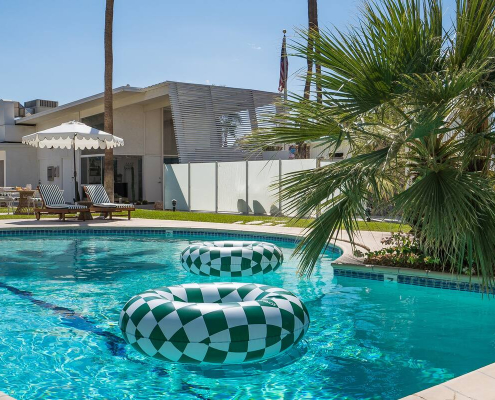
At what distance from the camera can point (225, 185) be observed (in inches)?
770

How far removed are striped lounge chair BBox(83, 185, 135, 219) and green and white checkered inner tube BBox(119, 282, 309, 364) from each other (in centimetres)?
1190

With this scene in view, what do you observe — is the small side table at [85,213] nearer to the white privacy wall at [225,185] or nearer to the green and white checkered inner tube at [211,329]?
the white privacy wall at [225,185]

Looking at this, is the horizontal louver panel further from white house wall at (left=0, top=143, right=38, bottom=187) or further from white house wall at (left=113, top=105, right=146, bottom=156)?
white house wall at (left=0, top=143, right=38, bottom=187)

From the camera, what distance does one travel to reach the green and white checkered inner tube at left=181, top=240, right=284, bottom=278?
774 centimetres

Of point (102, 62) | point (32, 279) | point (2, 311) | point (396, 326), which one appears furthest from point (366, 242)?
point (102, 62)

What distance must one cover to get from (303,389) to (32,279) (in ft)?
17.8

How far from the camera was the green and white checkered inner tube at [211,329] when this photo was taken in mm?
4254

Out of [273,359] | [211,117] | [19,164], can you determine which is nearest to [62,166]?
[19,164]

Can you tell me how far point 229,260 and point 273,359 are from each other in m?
2.93

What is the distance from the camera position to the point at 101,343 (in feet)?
17.4

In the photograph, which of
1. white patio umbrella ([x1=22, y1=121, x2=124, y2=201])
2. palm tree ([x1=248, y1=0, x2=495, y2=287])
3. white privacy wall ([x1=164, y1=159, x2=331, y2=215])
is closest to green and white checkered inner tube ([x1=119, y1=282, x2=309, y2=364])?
palm tree ([x1=248, y1=0, x2=495, y2=287])

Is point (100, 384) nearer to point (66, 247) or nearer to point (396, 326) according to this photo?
point (396, 326)

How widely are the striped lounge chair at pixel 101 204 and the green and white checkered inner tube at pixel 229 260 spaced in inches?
339

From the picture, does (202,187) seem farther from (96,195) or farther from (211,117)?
(96,195)
